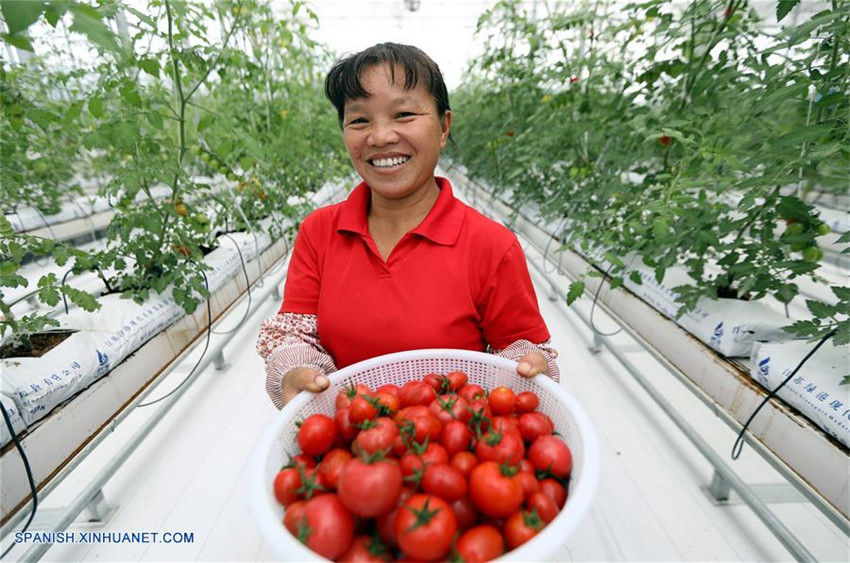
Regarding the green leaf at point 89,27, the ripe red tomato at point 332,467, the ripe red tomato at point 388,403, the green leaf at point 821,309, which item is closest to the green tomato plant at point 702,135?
the green leaf at point 821,309

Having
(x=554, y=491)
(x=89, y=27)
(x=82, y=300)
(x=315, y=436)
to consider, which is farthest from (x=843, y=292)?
(x=82, y=300)

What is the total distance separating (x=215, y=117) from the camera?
151cm

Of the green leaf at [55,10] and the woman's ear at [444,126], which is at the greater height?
the green leaf at [55,10]

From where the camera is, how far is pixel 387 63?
2.81 feet

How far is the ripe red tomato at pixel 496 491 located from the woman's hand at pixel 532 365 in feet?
0.74

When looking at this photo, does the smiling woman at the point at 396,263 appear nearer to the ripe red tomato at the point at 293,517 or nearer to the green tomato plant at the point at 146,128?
the ripe red tomato at the point at 293,517

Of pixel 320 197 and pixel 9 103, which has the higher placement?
pixel 9 103

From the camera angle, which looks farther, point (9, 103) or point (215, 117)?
point (215, 117)

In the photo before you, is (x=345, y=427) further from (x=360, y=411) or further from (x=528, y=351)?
(x=528, y=351)

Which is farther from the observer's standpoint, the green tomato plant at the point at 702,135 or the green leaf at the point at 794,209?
the green leaf at the point at 794,209

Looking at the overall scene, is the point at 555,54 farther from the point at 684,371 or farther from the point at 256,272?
the point at 256,272

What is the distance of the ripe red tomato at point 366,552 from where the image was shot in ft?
1.85

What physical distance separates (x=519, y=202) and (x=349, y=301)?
2704mm

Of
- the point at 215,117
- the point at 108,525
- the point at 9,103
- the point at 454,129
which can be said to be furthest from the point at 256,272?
the point at 454,129
